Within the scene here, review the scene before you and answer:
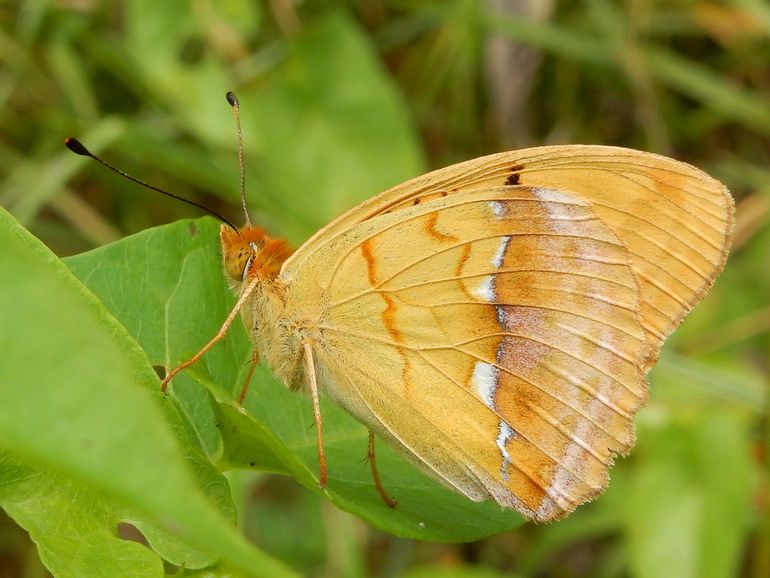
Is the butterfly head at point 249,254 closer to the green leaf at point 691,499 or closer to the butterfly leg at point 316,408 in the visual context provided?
the butterfly leg at point 316,408

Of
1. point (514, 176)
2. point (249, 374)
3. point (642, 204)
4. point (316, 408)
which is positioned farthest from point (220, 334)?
point (642, 204)

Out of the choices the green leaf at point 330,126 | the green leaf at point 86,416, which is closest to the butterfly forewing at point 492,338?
the green leaf at point 86,416

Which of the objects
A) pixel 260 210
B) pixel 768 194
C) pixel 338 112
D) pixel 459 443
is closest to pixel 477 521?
pixel 459 443

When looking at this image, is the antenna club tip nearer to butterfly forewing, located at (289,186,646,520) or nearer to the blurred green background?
butterfly forewing, located at (289,186,646,520)

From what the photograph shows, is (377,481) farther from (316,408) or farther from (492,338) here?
(492,338)

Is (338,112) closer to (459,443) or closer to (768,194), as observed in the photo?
(768,194)

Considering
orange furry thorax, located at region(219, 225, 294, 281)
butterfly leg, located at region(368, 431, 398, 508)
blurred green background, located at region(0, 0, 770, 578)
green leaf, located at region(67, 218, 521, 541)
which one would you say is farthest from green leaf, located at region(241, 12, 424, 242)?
butterfly leg, located at region(368, 431, 398, 508)
